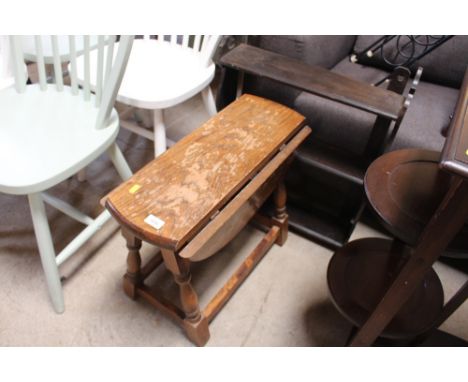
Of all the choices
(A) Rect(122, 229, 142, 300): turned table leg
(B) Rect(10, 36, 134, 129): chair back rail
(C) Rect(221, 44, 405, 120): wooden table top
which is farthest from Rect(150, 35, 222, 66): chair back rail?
(A) Rect(122, 229, 142, 300): turned table leg

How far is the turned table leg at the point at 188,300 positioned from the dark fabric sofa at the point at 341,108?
22.9 inches

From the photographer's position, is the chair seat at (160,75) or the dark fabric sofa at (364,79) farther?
the dark fabric sofa at (364,79)

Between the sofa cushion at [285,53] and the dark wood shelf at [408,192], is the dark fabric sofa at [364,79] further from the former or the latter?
the dark wood shelf at [408,192]

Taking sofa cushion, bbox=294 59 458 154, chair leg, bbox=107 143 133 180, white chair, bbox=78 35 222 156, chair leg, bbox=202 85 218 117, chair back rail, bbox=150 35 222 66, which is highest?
chair back rail, bbox=150 35 222 66

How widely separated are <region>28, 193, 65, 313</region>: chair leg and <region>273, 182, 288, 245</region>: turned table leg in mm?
735

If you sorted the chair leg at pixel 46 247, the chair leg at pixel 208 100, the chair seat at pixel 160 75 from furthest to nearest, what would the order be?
the chair leg at pixel 208 100 < the chair seat at pixel 160 75 < the chair leg at pixel 46 247

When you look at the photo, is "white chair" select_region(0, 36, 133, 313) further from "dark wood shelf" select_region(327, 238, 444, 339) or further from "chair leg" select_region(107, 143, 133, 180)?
"dark wood shelf" select_region(327, 238, 444, 339)

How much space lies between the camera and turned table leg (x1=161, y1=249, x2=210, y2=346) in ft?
2.73

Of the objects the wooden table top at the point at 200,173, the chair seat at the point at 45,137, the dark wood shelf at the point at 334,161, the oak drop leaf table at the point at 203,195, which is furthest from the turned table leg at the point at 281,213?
the chair seat at the point at 45,137

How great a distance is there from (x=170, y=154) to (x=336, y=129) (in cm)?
66

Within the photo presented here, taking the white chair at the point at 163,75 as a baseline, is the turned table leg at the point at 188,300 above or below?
below

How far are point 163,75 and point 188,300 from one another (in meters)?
0.79

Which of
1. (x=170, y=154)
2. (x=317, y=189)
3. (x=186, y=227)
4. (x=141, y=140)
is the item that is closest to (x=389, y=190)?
(x=186, y=227)

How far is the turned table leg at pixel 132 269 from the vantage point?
0.99 meters
